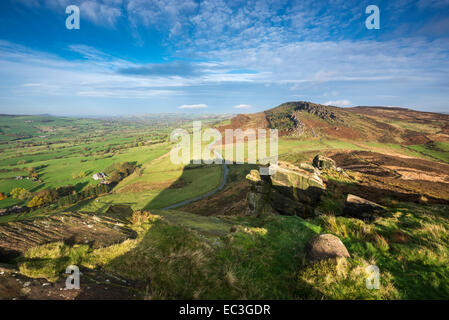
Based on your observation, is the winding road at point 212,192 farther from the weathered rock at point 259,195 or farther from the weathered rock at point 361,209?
the weathered rock at point 361,209

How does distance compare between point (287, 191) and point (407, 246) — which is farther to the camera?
point (287, 191)

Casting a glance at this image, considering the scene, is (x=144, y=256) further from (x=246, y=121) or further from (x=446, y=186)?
(x=246, y=121)

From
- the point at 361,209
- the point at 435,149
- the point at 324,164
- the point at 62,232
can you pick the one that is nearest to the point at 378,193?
the point at 361,209

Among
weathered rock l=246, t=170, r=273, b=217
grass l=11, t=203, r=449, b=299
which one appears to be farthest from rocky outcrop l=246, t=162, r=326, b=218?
grass l=11, t=203, r=449, b=299

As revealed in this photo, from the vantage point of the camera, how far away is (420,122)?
247 ft

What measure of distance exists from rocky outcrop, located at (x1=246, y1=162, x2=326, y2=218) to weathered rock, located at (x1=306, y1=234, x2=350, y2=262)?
8095 millimetres

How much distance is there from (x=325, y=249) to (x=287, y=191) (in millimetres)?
9856

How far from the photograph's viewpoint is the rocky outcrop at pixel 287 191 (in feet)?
44.5

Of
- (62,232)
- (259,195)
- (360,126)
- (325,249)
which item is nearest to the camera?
(325,249)

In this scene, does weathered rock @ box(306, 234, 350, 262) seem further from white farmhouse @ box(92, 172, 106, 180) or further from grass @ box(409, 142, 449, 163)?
white farmhouse @ box(92, 172, 106, 180)

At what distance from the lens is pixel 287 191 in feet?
48.4

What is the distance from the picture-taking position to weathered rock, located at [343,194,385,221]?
8.96 m

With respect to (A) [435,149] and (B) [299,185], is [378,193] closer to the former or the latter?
(B) [299,185]

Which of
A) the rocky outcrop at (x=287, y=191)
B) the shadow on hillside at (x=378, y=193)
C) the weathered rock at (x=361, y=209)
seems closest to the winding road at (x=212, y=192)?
the rocky outcrop at (x=287, y=191)
